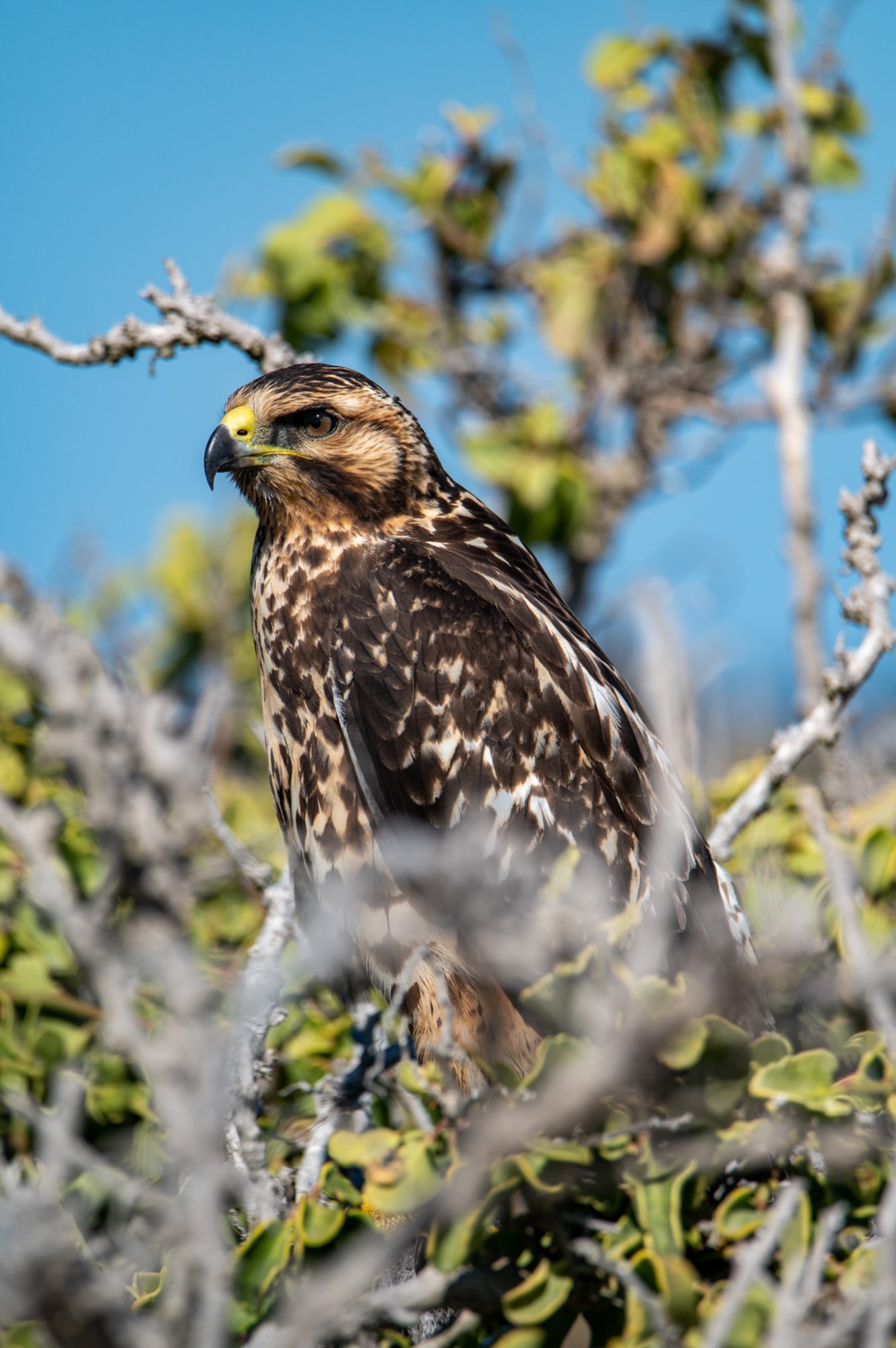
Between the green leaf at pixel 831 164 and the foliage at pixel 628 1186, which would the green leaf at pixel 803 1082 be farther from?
the green leaf at pixel 831 164

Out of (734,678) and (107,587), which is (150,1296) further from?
(734,678)

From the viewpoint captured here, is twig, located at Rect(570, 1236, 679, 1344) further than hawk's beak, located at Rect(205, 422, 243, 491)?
No

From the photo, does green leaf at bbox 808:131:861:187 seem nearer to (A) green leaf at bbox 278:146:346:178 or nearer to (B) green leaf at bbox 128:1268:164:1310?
(A) green leaf at bbox 278:146:346:178

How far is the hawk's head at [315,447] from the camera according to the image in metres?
3.18

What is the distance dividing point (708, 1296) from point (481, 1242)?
1.08 feet

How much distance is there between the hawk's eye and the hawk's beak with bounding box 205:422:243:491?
0.63 ft

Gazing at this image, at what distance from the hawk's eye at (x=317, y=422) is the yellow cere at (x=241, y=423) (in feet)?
0.43

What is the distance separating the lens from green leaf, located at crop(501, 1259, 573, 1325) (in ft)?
5.19

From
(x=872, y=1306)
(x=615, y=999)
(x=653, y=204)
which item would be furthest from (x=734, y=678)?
(x=872, y=1306)

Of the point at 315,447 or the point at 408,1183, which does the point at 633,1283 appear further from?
the point at 315,447

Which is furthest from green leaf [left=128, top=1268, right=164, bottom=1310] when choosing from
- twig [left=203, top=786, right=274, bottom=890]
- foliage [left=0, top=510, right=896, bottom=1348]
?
twig [left=203, top=786, right=274, bottom=890]

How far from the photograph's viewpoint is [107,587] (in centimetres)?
436

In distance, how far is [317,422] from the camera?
3285 millimetres

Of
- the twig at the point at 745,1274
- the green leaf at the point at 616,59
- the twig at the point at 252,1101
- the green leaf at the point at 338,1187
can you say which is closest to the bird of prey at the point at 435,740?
the twig at the point at 252,1101
